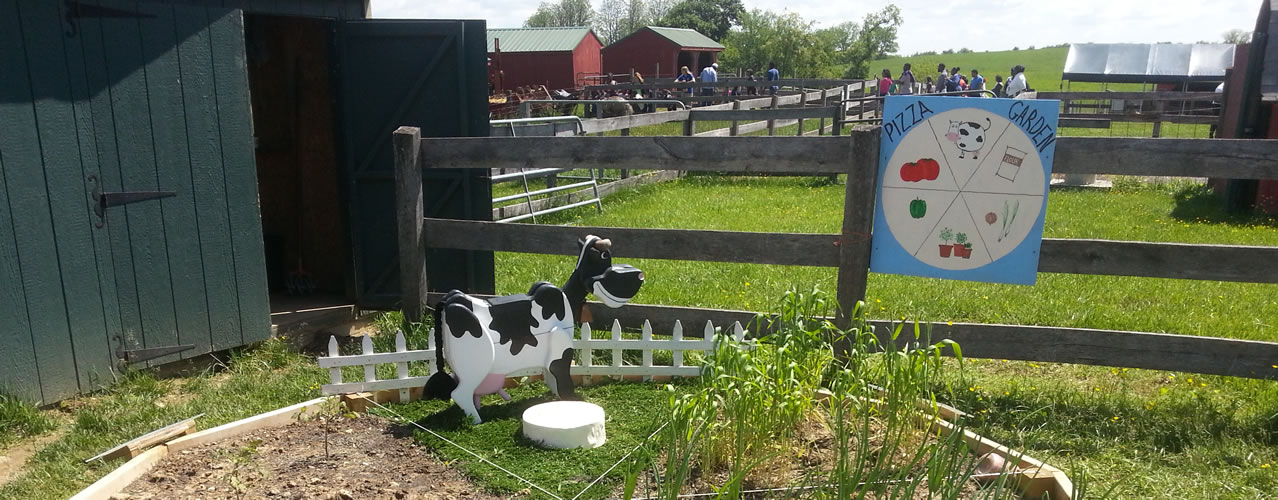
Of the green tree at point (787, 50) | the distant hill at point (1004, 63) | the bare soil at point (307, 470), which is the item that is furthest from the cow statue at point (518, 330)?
the distant hill at point (1004, 63)

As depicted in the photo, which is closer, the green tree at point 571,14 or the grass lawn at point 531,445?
the grass lawn at point 531,445

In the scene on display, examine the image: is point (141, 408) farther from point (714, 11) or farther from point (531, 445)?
point (714, 11)

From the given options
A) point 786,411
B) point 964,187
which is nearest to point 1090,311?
point 964,187

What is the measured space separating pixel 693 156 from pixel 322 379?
95.2 inches

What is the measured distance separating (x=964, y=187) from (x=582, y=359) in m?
2.05

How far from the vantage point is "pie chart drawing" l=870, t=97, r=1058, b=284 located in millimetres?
4125

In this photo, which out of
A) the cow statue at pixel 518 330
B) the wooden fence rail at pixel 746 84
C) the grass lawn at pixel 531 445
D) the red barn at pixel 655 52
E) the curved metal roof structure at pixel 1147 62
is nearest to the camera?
the grass lawn at pixel 531 445

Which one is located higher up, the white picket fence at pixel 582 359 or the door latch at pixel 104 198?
the door latch at pixel 104 198

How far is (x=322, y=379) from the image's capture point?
489 centimetres

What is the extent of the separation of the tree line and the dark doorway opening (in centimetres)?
4818

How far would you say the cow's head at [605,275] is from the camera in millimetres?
3980

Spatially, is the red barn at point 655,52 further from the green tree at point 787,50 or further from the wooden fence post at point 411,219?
the wooden fence post at point 411,219

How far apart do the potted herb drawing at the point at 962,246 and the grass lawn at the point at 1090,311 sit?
0.70 metres

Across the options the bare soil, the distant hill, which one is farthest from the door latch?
the distant hill
